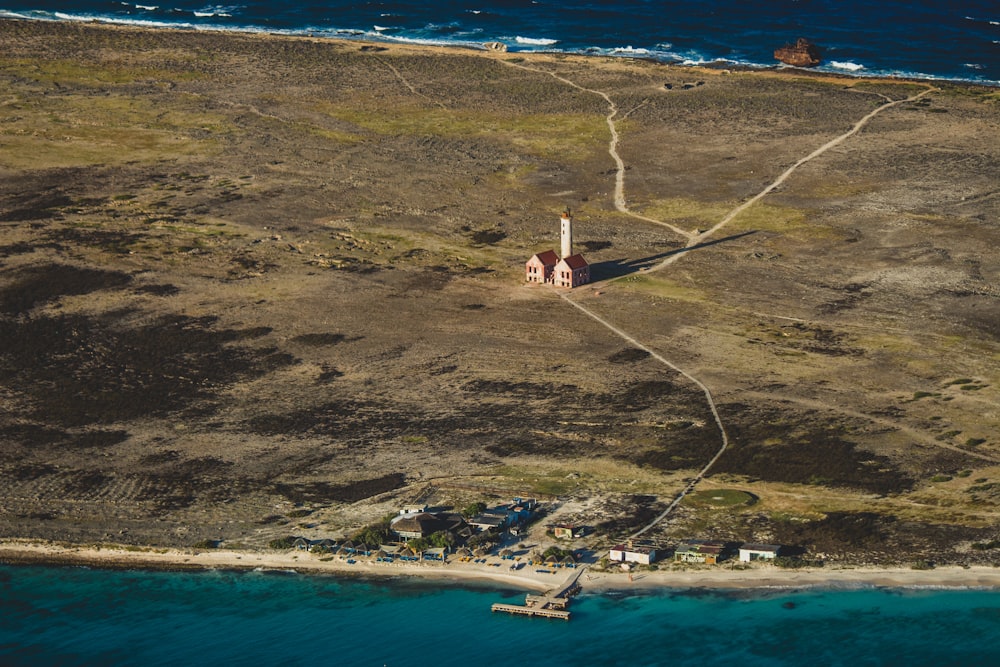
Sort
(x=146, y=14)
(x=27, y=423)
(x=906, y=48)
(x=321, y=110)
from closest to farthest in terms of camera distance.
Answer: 1. (x=27, y=423)
2. (x=321, y=110)
3. (x=906, y=48)
4. (x=146, y=14)

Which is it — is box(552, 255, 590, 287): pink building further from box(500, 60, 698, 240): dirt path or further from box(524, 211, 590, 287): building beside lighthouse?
box(500, 60, 698, 240): dirt path

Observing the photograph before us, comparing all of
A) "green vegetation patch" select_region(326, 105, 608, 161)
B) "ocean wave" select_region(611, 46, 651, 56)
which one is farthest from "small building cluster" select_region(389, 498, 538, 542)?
"ocean wave" select_region(611, 46, 651, 56)

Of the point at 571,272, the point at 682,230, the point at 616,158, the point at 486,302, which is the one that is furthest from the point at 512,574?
the point at 616,158

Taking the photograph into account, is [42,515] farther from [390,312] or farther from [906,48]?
[906,48]

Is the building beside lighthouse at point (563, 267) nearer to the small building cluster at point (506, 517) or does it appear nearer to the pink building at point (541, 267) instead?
the pink building at point (541, 267)

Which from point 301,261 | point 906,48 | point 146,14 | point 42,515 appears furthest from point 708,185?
point 146,14

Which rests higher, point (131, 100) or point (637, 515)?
point (131, 100)
